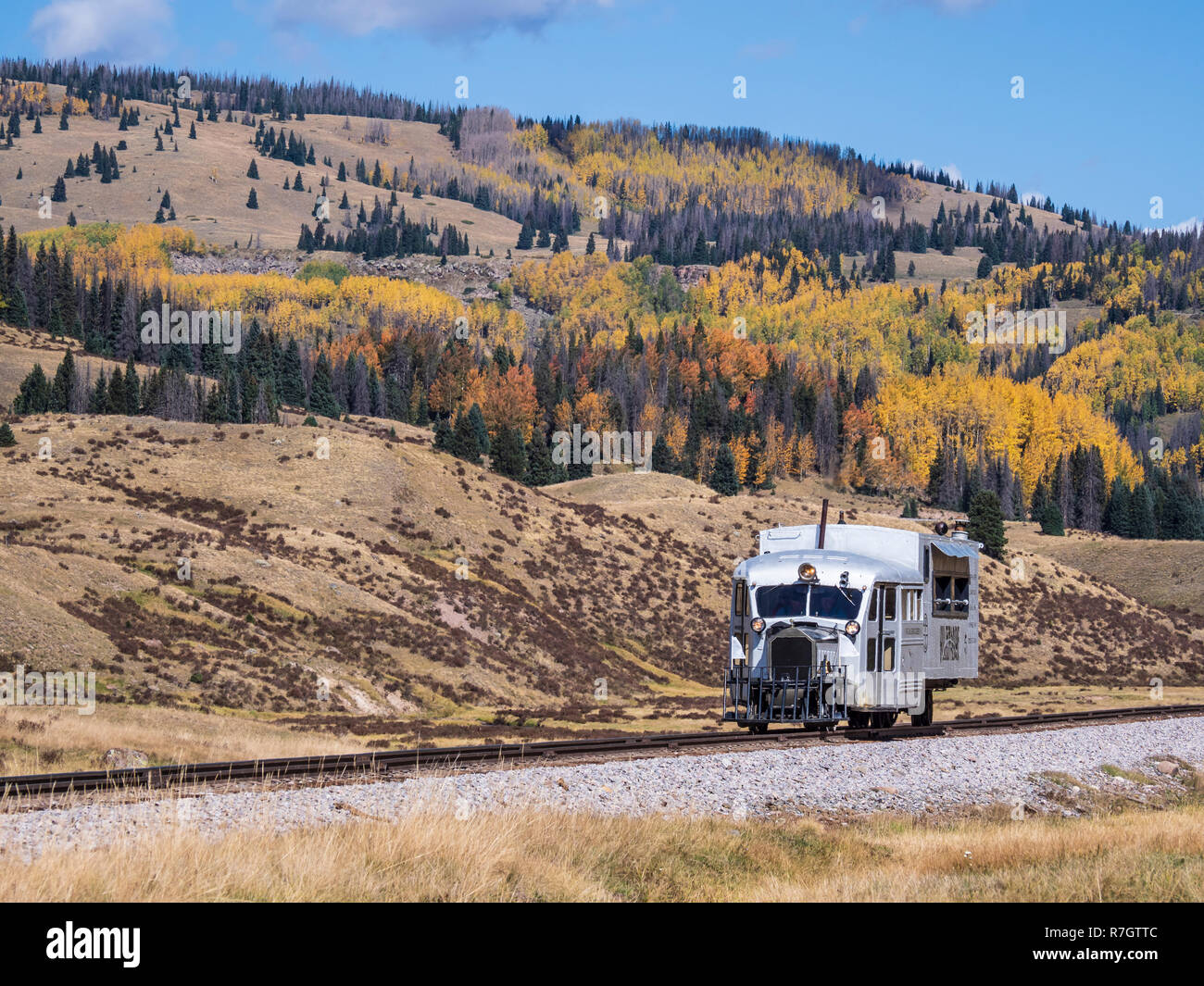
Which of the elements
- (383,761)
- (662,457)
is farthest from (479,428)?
(383,761)

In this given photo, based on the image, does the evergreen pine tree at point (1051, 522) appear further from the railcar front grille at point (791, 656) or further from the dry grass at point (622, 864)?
the dry grass at point (622, 864)

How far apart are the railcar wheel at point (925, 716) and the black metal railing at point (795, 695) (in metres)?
4.62

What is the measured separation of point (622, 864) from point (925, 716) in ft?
59.8

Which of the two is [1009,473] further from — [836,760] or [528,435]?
[836,760]

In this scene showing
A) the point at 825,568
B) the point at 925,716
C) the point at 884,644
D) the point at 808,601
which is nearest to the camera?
the point at 808,601

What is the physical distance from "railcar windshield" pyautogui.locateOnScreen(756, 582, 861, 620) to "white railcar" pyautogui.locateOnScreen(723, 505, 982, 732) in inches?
0.8

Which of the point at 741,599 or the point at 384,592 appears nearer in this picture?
the point at 741,599

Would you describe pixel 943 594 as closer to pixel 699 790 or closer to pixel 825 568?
pixel 825 568

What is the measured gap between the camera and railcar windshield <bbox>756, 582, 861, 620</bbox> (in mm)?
25516

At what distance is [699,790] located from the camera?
19.7m

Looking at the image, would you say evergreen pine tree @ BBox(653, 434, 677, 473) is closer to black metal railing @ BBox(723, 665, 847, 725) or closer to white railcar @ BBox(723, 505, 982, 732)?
white railcar @ BBox(723, 505, 982, 732)

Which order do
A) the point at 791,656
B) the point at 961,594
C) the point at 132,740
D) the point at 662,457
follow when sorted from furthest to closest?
the point at 662,457 → the point at 961,594 → the point at 132,740 → the point at 791,656

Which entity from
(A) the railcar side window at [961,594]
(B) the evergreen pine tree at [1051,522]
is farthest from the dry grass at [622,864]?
(B) the evergreen pine tree at [1051,522]

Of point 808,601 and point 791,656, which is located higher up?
point 808,601
